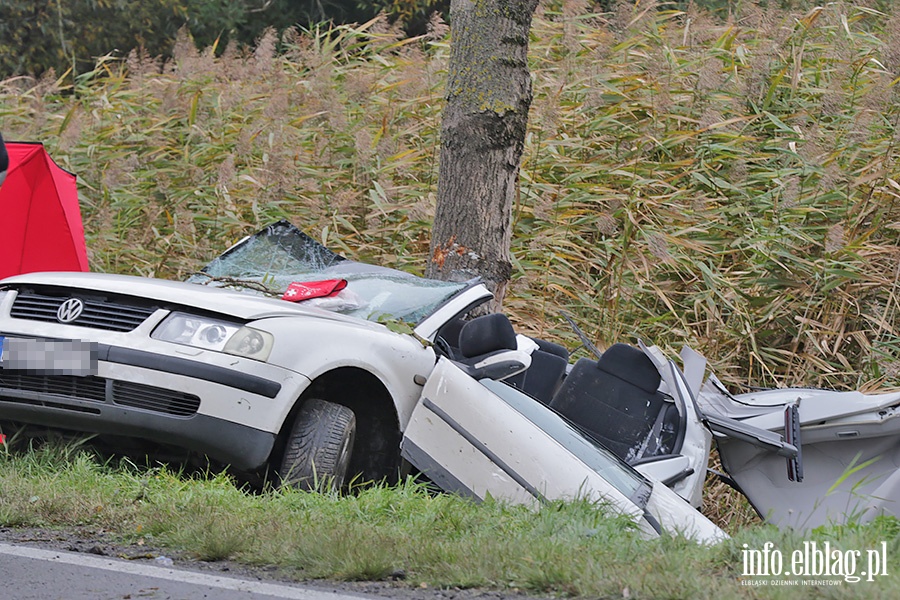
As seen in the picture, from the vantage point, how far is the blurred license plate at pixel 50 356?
169 inches

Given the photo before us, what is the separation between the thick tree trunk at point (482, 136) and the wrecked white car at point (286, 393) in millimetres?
2035

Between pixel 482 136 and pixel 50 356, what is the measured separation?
3432 mm

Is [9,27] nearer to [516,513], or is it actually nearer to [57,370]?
[57,370]

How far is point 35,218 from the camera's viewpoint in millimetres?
7137

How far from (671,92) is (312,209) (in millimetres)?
3772

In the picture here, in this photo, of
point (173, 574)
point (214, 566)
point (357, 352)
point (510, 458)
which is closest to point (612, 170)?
point (357, 352)

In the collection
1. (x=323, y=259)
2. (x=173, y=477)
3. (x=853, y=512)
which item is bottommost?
(x=853, y=512)

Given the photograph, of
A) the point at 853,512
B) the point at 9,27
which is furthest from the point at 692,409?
the point at 9,27

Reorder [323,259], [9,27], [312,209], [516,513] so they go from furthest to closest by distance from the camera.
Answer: [9,27] → [312,209] → [323,259] → [516,513]

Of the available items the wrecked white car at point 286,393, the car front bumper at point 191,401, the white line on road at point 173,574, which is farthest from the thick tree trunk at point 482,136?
the white line on road at point 173,574

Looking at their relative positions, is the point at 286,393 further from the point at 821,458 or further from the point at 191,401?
the point at 821,458

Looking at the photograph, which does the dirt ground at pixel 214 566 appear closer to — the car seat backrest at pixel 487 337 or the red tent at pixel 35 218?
the car seat backrest at pixel 487 337

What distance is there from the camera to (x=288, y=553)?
11.3ft

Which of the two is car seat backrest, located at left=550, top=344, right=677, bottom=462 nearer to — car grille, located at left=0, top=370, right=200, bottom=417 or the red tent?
car grille, located at left=0, top=370, right=200, bottom=417
